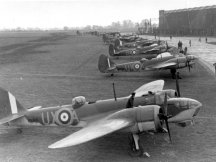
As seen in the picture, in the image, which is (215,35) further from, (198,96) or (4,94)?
(4,94)

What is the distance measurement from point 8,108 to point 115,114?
552 centimetres

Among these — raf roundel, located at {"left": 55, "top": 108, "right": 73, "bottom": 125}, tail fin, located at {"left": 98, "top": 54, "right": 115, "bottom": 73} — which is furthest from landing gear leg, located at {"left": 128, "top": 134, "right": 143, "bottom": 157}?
tail fin, located at {"left": 98, "top": 54, "right": 115, "bottom": 73}

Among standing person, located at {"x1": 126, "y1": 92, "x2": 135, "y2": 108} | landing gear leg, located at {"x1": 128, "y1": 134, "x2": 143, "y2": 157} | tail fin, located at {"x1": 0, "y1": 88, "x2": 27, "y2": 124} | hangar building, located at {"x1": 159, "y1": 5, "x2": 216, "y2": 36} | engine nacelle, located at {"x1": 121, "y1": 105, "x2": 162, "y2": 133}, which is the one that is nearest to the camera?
engine nacelle, located at {"x1": 121, "y1": 105, "x2": 162, "y2": 133}

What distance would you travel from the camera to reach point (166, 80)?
1031 inches

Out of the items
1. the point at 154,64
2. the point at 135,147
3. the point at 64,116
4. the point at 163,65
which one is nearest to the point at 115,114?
the point at 135,147

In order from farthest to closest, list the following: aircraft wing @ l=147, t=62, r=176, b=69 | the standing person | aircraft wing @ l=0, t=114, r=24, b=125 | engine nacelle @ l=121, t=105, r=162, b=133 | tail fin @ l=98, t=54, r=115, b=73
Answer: tail fin @ l=98, t=54, r=115, b=73 → aircraft wing @ l=147, t=62, r=176, b=69 → aircraft wing @ l=0, t=114, r=24, b=125 → the standing person → engine nacelle @ l=121, t=105, r=162, b=133

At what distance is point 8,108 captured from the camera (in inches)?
518

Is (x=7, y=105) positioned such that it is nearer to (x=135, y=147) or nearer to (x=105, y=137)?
(x=105, y=137)

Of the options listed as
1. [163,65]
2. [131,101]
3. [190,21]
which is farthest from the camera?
[190,21]

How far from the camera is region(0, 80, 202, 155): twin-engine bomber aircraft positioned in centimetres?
1054

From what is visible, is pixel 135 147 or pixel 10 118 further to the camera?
pixel 10 118

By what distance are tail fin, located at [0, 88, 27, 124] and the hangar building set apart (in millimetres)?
100106

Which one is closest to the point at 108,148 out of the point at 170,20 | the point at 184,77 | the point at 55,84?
the point at 55,84

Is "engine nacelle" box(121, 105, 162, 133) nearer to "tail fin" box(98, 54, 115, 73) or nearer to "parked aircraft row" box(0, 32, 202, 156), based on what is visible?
"parked aircraft row" box(0, 32, 202, 156)
